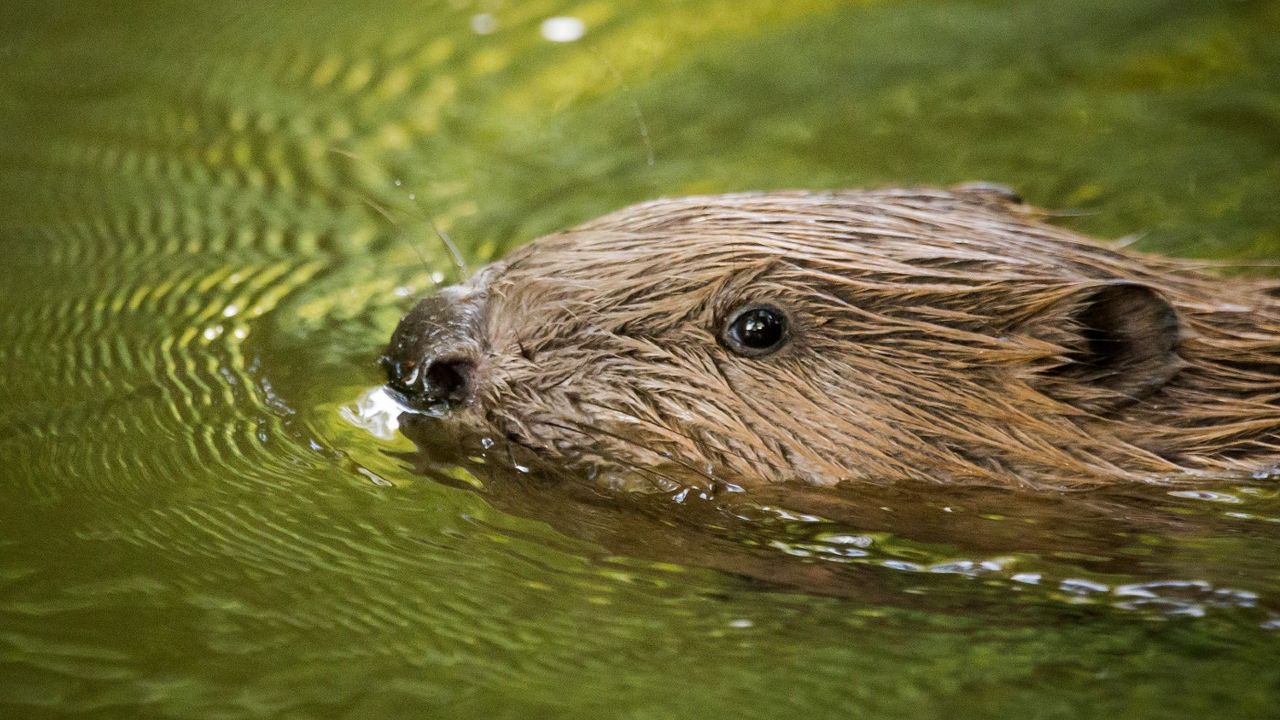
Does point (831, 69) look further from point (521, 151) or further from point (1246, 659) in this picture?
point (1246, 659)

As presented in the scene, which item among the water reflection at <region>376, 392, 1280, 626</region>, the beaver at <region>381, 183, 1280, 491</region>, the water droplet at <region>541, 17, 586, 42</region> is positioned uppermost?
the water droplet at <region>541, 17, 586, 42</region>

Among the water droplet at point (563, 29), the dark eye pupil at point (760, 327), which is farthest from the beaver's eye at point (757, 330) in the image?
the water droplet at point (563, 29)

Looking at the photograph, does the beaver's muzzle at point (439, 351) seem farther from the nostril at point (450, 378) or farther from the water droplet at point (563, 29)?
the water droplet at point (563, 29)

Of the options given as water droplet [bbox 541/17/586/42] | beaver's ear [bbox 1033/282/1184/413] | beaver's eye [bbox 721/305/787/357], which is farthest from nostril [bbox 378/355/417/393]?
water droplet [bbox 541/17/586/42]

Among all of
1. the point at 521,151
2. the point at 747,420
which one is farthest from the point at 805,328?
the point at 521,151

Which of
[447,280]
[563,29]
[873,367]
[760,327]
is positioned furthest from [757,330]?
[563,29]

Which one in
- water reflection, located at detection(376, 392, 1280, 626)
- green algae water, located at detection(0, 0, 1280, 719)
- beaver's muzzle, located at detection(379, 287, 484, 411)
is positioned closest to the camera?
green algae water, located at detection(0, 0, 1280, 719)

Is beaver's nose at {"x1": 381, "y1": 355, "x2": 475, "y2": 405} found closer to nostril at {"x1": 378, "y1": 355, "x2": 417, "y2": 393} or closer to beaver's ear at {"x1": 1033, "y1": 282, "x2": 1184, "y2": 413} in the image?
nostril at {"x1": 378, "y1": 355, "x2": 417, "y2": 393}

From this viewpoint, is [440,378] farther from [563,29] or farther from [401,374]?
[563,29]

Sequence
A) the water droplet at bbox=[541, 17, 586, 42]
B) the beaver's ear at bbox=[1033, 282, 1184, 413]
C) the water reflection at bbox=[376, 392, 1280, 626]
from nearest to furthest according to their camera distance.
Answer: the water reflection at bbox=[376, 392, 1280, 626], the beaver's ear at bbox=[1033, 282, 1184, 413], the water droplet at bbox=[541, 17, 586, 42]
